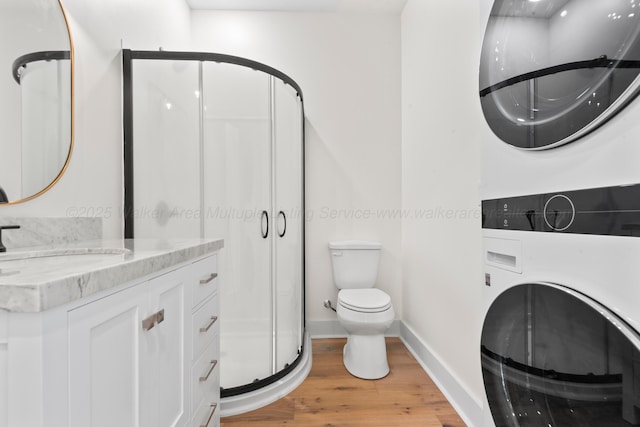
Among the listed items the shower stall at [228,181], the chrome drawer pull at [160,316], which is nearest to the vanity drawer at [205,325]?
the chrome drawer pull at [160,316]

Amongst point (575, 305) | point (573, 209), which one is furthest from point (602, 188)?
point (575, 305)

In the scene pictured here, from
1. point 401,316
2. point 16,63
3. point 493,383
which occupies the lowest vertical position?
point 401,316

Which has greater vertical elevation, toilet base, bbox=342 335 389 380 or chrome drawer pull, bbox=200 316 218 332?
chrome drawer pull, bbox=200 316 218 332

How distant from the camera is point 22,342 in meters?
0.42

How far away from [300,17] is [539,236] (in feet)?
8.00

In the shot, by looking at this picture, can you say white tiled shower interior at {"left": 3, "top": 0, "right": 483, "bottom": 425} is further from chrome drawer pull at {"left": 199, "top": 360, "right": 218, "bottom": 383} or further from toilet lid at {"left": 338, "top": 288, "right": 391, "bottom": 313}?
chrome drawer pull at {"left": 199, "top": 360, "right": 218, "bottom": 383}

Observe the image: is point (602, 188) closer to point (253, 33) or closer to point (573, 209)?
point (573, 209)

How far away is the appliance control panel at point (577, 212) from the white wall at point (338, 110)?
5.37 ft

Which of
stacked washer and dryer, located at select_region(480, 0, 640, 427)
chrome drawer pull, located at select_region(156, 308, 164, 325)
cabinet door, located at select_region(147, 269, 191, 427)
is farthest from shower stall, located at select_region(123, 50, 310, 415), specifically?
stacked washer and dryer, located at select_region(480, 0, 640, 427)

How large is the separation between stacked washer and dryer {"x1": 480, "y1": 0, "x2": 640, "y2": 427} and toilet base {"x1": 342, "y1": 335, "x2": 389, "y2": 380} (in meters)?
1.01

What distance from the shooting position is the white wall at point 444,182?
1.41m

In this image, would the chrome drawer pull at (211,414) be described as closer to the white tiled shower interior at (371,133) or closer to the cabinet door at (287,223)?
the cabinet door at (287,223)

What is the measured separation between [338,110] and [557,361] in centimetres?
214

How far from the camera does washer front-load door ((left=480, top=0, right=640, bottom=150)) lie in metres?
0.49
